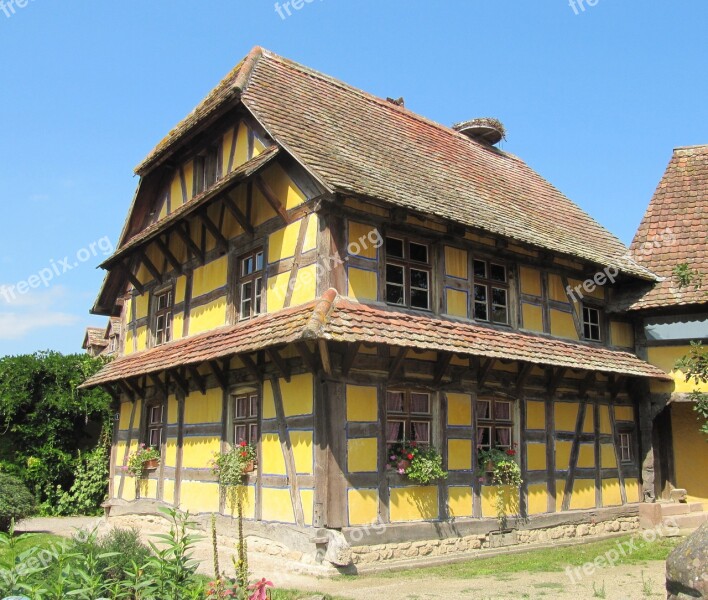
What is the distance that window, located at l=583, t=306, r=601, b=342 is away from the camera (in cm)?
1444

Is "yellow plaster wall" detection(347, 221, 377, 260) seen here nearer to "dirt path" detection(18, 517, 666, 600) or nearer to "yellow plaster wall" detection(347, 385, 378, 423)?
"yellow plaster wall" detection(347, 385, 378, 423)

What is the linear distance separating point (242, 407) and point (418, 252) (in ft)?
12.8

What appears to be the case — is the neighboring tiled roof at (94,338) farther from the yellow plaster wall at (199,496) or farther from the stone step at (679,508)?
the stone step at (679,508)

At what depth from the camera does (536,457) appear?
1239 cm

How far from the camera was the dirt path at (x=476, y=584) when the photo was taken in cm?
811

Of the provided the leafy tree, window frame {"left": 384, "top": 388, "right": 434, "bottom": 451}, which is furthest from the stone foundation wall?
the leafy tree

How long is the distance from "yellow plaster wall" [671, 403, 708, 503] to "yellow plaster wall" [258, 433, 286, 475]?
9204 mm

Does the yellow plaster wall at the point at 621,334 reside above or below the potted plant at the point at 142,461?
above

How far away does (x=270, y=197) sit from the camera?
1129cm

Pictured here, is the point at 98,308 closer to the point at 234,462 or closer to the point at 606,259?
the point at 234,462

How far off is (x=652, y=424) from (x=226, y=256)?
366 inches

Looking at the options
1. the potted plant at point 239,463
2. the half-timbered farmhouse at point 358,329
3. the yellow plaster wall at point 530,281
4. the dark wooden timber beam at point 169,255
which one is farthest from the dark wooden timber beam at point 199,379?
the yellow plaster wall at point 530,281

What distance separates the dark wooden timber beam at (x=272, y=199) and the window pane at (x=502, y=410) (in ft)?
15.6

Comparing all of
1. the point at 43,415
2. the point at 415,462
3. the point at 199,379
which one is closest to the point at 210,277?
the point at 199,379
